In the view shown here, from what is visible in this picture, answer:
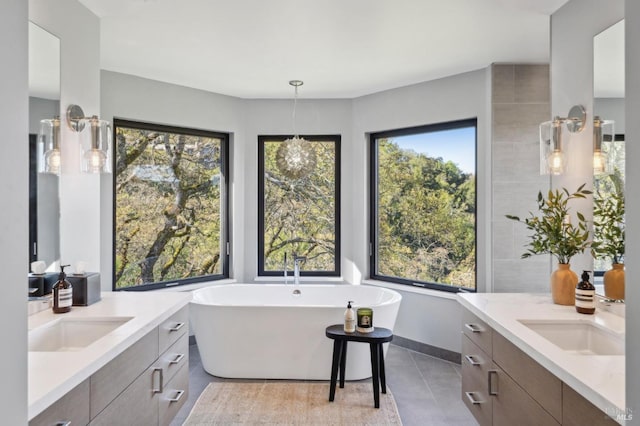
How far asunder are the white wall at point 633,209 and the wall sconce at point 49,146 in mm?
2291

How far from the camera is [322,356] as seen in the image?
133 inches

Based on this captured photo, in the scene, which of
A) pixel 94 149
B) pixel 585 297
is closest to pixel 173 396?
pixel 94 149

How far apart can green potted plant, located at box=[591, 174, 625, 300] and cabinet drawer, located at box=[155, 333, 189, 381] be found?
2.17 meters

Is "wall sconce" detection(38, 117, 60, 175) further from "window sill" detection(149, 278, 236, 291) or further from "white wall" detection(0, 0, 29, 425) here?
"window sill" detection(149, 278, 236, 291)

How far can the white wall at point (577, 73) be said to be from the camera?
7.50ft

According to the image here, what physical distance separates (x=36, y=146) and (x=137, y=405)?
50.2 inches

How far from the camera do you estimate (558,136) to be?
2391mm

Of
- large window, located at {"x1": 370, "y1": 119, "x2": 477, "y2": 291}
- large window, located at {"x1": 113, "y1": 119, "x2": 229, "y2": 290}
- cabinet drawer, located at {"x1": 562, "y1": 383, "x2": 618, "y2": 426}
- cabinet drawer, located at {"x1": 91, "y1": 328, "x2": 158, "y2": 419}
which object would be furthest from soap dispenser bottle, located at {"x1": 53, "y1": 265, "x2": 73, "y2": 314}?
large window, located at {"x1": 370, "y1": 119, "x2": 477, "y2": 291}

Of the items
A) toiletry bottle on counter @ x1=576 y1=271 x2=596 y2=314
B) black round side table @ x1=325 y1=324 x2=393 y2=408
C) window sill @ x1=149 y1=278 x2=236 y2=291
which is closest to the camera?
toiletry bottle on counter @ x1=576 y1=271 x2=596 y2=314

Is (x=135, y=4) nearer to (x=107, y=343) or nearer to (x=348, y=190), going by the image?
(x=107, y=343)

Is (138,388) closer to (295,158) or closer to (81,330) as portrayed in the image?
(81,330)

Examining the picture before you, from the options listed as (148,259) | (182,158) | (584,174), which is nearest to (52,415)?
(584,174)

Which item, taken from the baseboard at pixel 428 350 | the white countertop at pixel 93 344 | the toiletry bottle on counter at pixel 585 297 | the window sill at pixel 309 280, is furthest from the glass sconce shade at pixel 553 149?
the window sill at pixel 309 280

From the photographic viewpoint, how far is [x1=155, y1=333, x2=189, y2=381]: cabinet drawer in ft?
7.00
